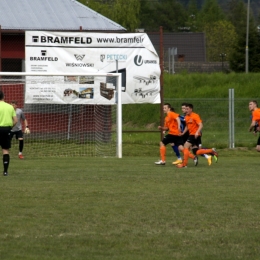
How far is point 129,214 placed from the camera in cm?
1074

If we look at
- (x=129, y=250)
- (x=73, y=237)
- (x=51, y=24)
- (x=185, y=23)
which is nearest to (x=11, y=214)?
(x=73, y=237)

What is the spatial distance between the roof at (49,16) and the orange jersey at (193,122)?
10.2 metres

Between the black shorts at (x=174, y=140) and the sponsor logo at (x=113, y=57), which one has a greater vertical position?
the sponsor logo at (x=113, y=57)

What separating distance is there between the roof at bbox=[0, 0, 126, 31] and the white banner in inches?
128

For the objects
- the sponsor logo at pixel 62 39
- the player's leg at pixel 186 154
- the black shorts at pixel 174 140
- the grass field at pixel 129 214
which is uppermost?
the sponsor logo at pixel 62 39

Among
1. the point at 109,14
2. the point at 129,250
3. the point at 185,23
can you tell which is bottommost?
the point at 129,250

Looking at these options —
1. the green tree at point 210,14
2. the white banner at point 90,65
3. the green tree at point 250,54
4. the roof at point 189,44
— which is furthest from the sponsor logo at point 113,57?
the green tree at point 210,14

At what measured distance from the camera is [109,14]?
57812 millimetres

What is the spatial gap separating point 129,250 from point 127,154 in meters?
16.8

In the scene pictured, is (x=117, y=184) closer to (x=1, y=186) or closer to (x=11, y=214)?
(x=1, y=186)

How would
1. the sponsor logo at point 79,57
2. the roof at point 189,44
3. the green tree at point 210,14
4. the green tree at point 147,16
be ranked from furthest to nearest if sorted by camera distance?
the green tree at point 147,16
the green tree at point 210,14
the roof at point 189,44
the sponsor logo at point 79,57

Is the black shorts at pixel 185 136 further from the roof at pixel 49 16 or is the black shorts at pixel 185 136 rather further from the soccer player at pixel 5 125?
the roof at pixel 49 16

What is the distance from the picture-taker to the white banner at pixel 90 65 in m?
25.0

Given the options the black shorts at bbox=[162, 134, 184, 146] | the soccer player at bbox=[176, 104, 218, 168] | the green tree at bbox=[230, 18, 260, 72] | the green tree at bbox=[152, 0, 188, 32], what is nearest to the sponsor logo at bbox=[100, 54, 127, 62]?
the black shorts at bbox=[162, 134, 184, 146]
